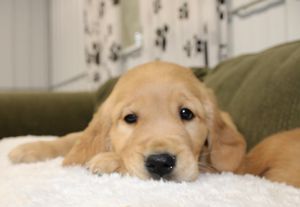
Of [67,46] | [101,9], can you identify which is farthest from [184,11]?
[67,46]

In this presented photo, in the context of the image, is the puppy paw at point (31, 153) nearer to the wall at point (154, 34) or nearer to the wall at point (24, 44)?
the wall at point (154, 34)

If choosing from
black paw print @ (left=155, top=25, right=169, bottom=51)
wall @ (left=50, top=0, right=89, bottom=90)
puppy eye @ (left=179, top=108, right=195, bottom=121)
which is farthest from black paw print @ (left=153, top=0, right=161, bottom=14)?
puppy eye @ (left=179, top=108, right=195, bottom=121)

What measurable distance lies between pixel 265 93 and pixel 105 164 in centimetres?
74

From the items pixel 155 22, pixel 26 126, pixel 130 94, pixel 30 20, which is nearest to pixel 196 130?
pixel 130 94

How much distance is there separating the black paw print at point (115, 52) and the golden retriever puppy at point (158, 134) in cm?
351

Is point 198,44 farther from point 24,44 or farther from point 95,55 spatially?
point 24,44

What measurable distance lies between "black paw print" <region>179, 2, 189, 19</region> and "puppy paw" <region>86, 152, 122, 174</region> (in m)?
2.62

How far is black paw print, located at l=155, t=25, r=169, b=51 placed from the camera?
4.26m

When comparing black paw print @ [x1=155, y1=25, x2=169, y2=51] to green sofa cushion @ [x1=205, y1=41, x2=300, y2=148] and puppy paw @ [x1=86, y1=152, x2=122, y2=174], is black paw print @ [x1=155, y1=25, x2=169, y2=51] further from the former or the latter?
puppy paw @ [x1=86, y1=152, x2=122, y2=174]

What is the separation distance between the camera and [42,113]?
133 inches

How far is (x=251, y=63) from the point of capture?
2133mm

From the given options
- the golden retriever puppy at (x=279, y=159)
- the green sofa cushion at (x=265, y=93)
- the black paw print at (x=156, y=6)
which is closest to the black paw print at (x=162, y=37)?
the black paw print at (x=156, y=6)

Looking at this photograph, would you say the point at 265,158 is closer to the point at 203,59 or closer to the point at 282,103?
the point at 282,103

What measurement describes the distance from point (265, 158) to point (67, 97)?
2426 millimetres
